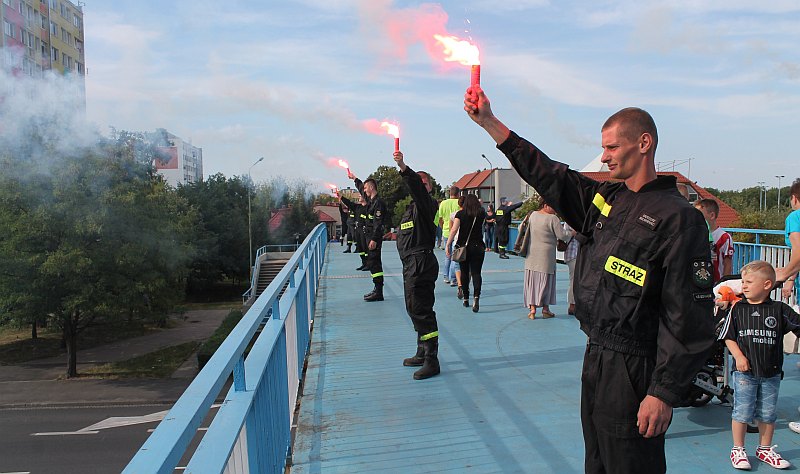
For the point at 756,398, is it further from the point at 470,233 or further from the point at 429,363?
the point at 470,233

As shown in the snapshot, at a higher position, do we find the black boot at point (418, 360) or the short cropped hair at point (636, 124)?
the short cropped hair at point (636, 124)

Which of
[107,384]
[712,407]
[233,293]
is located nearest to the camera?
[712,407]

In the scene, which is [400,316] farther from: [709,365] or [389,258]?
[389,258]

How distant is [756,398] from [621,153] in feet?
8.17

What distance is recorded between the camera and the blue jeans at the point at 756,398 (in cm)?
386

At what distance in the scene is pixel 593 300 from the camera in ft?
7.82

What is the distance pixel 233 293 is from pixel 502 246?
153 ft

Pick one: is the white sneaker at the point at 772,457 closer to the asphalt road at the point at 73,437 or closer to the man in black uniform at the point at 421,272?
the man in black uniform at the point at 421,272

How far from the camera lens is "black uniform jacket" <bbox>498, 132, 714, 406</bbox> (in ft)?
7.04

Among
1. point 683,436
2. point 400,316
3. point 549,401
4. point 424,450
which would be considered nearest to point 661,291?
point 424,450

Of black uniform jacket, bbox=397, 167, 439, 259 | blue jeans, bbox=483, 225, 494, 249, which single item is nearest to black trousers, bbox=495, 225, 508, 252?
blue jeans, bbox=483, 225, 494, 249

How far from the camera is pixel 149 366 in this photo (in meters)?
30.7

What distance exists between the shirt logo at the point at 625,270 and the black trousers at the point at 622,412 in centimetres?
29

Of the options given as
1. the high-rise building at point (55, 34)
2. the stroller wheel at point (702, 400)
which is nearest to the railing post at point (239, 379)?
the stroller wheel at point (702, 400)
